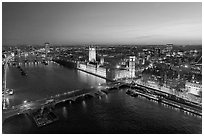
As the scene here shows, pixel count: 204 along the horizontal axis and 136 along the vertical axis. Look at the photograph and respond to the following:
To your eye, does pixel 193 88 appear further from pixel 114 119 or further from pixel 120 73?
pixel 120 73

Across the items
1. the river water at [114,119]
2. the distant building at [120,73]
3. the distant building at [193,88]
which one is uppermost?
the distant building at [120,73]

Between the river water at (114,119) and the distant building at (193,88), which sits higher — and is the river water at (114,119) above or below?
below

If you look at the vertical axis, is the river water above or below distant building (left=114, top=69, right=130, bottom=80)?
below

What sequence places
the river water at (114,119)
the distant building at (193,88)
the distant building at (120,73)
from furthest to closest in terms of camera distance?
the distant building at (120,73), the distant building at (193,88), the river water at (114,119)

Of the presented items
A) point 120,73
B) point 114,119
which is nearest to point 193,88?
point 114,119

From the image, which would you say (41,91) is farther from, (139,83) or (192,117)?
(192,117)

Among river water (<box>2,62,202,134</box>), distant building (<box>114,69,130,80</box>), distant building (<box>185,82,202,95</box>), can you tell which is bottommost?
river water (<box>2,62,202,134</box>)

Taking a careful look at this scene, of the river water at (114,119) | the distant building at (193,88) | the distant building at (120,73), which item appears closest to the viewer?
the river water at (114,119)

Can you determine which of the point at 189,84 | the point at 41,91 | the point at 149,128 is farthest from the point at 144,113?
the point at 41,91

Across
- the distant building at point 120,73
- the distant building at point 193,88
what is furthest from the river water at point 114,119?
the distant building at point 120,73

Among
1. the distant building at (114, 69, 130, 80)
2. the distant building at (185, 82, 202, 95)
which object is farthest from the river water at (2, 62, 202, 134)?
the distant building at (114, 69, 130, 80)

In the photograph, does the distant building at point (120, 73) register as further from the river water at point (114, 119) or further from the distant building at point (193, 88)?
the distant building at point (193, 88)

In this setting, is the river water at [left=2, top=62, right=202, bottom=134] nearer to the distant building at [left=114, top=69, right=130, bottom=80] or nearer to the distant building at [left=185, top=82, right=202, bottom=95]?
the distant building at [left=185, top=82, right=202, bottom=95]
